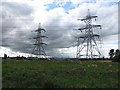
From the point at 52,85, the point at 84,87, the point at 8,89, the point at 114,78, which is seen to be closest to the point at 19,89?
the point at 8,89

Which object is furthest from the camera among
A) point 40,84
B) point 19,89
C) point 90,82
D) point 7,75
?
point 7,75

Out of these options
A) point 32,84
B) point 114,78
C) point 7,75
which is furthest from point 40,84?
point 114,78

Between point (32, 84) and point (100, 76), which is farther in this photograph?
point (100, 76)

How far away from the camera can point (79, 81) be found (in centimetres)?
2109

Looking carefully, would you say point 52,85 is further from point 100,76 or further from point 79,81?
point 100,76

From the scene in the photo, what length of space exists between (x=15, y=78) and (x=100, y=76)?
6.56 metres

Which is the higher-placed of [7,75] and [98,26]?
[98,26]

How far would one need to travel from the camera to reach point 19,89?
57.4 ft

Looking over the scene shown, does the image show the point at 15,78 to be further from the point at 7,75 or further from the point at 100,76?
the point at 100,76

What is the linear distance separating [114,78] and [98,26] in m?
85.3

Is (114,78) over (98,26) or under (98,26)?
under

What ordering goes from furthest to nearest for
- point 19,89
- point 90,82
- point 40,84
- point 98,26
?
point 98,26 < point 90,82 < point 40,84 < point 19,89

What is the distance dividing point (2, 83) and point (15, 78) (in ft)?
7.25

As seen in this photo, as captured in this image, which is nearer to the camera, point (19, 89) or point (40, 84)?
point (19, 89)
